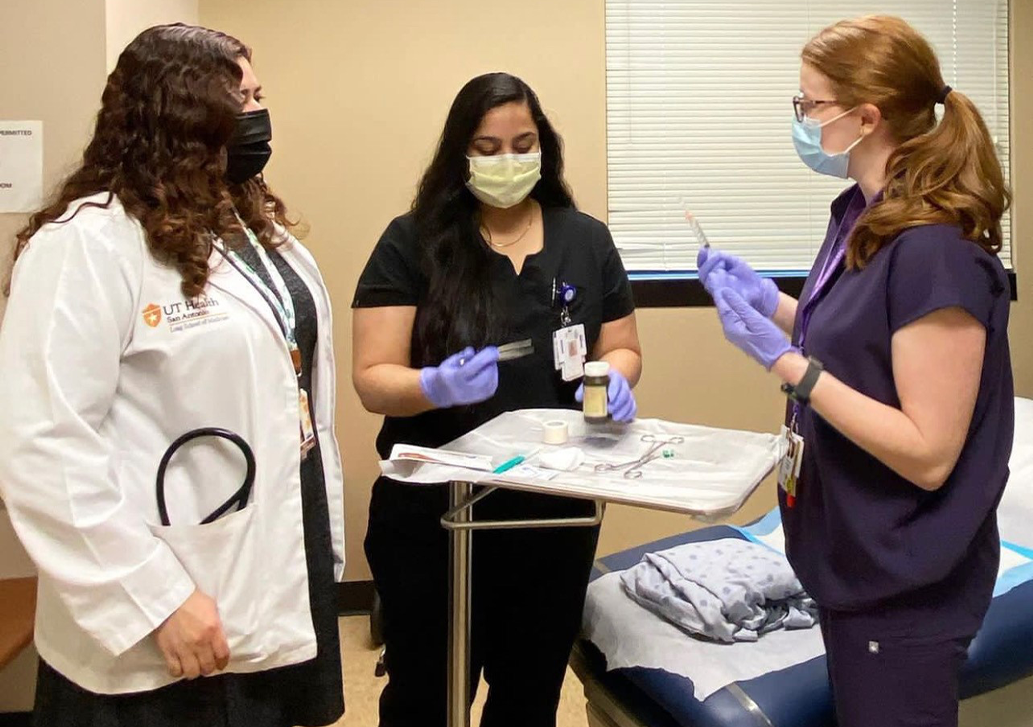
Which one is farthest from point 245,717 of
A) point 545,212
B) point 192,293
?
point 545,212

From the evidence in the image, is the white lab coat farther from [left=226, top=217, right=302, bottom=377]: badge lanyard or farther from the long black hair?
the long black hair

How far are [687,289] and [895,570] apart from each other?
1.83 meters

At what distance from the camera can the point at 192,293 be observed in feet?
3.73

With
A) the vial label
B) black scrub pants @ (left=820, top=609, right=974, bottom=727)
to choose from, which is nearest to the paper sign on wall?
the vial label

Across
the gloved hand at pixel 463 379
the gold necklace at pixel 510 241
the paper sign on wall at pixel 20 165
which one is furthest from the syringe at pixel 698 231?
the paper sign on wall at pixel 20 165

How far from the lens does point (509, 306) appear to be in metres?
1.68

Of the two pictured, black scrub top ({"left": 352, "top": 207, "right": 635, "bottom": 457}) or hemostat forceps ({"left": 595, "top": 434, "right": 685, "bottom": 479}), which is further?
black scrub top ({"left": 352, "top": 207, "right": 635, "bottom": 457})

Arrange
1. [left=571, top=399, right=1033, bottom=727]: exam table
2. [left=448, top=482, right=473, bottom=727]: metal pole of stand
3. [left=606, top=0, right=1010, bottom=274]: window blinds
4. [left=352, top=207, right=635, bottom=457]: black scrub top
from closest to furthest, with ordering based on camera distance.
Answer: [left=448, top=482, right=473, bottom=727]: metal pole of stand → [left=571, top=399, right=1033, bottom=727]: exam table → [left=352, top=207, right=635, bottom=457]: black scrub top → [left=606, top=0, right=1010, bottom=274]: window blinds

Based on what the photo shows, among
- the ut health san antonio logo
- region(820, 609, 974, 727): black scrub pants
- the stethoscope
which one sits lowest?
region(820, 609, 974, 727): black scrub pants

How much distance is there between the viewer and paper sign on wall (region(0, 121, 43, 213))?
1999 mm

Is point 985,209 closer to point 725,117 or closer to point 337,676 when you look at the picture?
point 337,676

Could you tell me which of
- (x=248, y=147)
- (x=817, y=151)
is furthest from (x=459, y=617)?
(x=817, y=151)

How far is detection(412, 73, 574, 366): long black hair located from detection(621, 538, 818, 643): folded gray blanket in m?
0.65

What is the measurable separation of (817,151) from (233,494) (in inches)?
39.5
